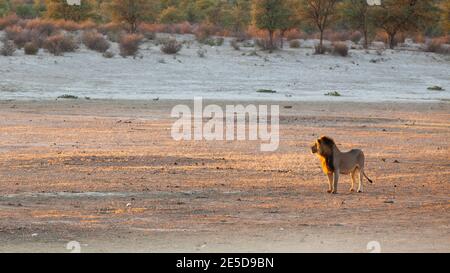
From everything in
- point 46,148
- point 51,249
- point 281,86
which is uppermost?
point 51,249

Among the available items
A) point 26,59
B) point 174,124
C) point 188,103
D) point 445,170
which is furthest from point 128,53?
point 445,170

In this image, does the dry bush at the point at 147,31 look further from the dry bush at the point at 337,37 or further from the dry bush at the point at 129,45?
the dry bush at the point at 337,37

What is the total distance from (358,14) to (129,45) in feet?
66.8

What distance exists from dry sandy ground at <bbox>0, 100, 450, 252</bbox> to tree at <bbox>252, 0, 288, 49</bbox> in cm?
2887

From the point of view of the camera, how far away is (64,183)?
1564 centimetres

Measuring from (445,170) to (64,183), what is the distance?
665cm

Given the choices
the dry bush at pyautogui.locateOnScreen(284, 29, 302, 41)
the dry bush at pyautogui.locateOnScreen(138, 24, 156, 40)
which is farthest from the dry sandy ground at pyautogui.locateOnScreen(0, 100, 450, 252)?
the dry bush at pyautogui.locateOnScreen(284, 29, 302, 41)

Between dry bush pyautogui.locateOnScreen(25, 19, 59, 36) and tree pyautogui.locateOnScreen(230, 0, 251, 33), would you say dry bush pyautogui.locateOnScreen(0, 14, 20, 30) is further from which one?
tree pyautogui.locateOnScreen(230, 0, 251, 33)

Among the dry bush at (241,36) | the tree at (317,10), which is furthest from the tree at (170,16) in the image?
the tree at (317,10)

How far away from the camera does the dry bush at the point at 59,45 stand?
1681 inches

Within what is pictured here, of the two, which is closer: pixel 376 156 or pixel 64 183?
pixel 64 183

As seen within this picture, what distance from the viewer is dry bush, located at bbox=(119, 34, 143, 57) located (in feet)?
146
